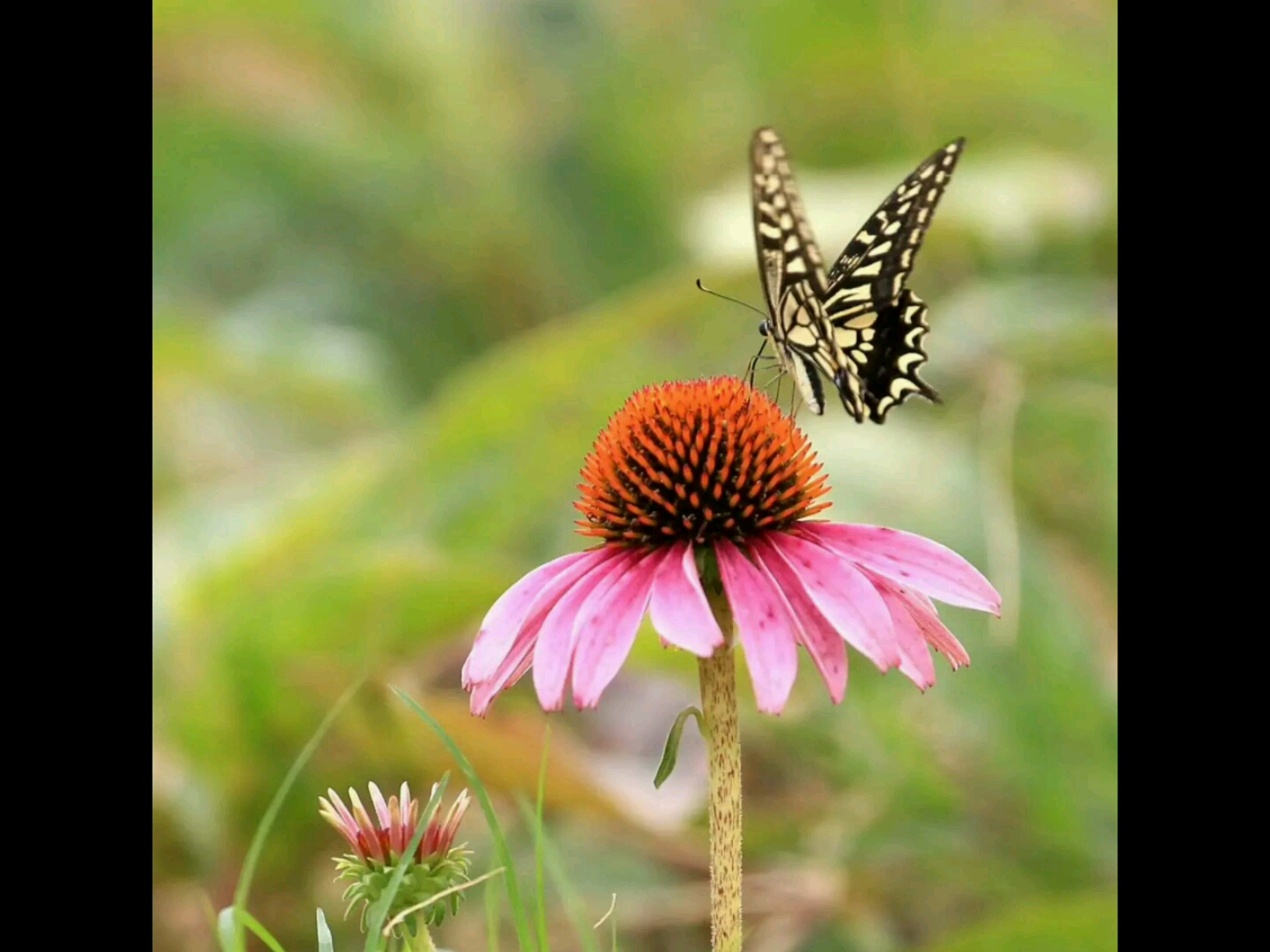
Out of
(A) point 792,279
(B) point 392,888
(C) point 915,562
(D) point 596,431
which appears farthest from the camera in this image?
(D) point 596,431

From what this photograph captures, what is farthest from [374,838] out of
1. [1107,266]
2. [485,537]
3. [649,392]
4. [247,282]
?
[247,282]

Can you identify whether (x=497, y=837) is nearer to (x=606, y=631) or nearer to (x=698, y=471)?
(x=606, y=631)

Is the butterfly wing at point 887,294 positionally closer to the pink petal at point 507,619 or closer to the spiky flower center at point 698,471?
the spiky flower center at point 698,471

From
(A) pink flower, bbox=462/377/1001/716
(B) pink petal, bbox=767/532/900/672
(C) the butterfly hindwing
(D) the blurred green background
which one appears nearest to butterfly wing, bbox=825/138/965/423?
(C) the butterfly hindwing

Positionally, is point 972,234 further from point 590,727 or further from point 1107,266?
point 590,727

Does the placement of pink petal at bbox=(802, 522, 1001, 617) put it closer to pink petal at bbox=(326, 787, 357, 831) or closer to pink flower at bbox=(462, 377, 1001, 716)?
pink flower at bbox=(462, 377, 1001, 716)

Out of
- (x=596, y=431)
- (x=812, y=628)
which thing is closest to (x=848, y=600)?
(x=812, y=628)

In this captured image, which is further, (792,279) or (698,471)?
(792,279)
